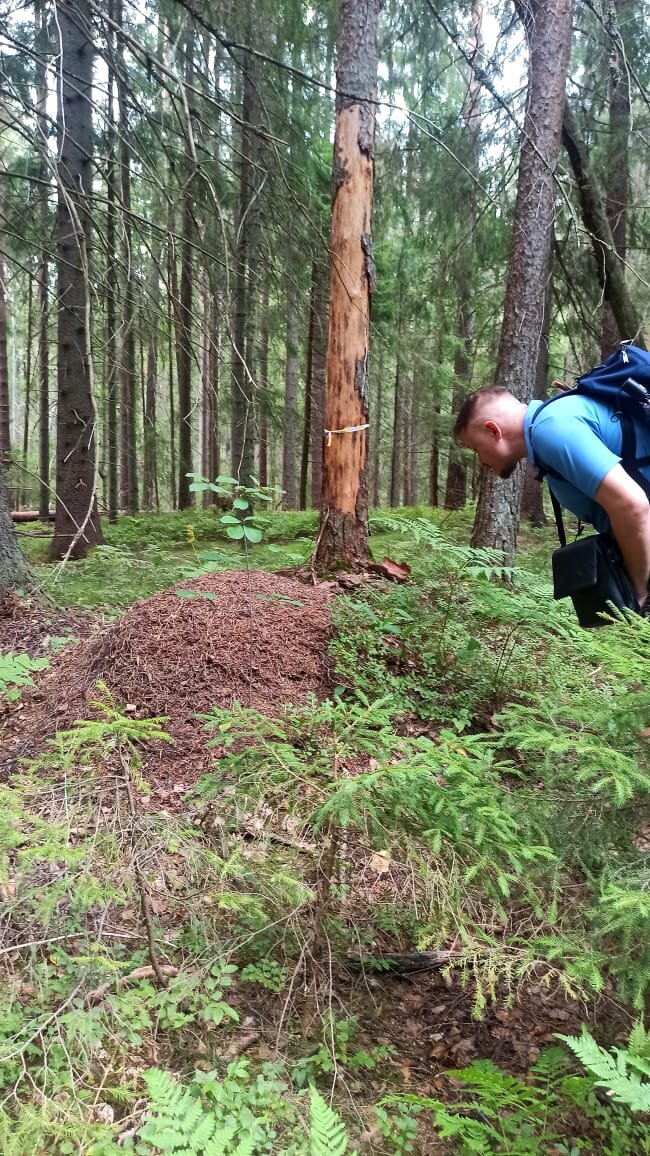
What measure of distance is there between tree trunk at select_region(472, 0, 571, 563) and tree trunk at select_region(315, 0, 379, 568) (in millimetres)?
1848

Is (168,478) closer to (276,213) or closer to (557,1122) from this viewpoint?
(276,213)

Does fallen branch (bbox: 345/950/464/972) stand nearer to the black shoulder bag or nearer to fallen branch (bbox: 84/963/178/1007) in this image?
fallen branch (bbox: 84/963/178/1007)

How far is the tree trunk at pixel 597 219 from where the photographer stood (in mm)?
7995

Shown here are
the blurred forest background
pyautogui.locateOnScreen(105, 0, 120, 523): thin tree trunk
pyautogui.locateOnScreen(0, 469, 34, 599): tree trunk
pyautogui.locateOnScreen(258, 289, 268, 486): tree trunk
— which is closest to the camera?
pyautogui.locateOnScreen(105, 0, 120, 523): thin tree trunk

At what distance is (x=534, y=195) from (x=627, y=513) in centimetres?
545

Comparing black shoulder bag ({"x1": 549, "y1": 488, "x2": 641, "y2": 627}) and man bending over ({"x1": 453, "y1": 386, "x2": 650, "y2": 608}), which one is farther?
black shoulder bag ({"x1": 549, "y1": 488, "x2": 641, "y2": 627})

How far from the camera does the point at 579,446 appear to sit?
6.69ft

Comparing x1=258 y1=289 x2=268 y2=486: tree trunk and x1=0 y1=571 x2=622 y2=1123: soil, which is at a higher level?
x1=258 y1=289 x2=268 y2=486: tree trunk

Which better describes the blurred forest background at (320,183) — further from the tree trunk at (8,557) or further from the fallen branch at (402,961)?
the fallen branch at (402,961)

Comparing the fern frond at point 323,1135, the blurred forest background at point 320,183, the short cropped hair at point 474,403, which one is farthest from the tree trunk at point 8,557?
the fern frond at point 323,1135

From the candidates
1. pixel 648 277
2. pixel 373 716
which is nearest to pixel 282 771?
pixel 373 716

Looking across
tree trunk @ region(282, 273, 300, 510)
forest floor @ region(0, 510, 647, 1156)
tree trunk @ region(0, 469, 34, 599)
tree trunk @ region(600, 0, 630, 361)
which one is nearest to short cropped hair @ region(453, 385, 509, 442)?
forest floor @ region(0, 510, 647, 1156)

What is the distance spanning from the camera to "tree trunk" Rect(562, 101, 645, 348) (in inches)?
315

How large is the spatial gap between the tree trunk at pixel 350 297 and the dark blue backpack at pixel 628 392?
2929mm
